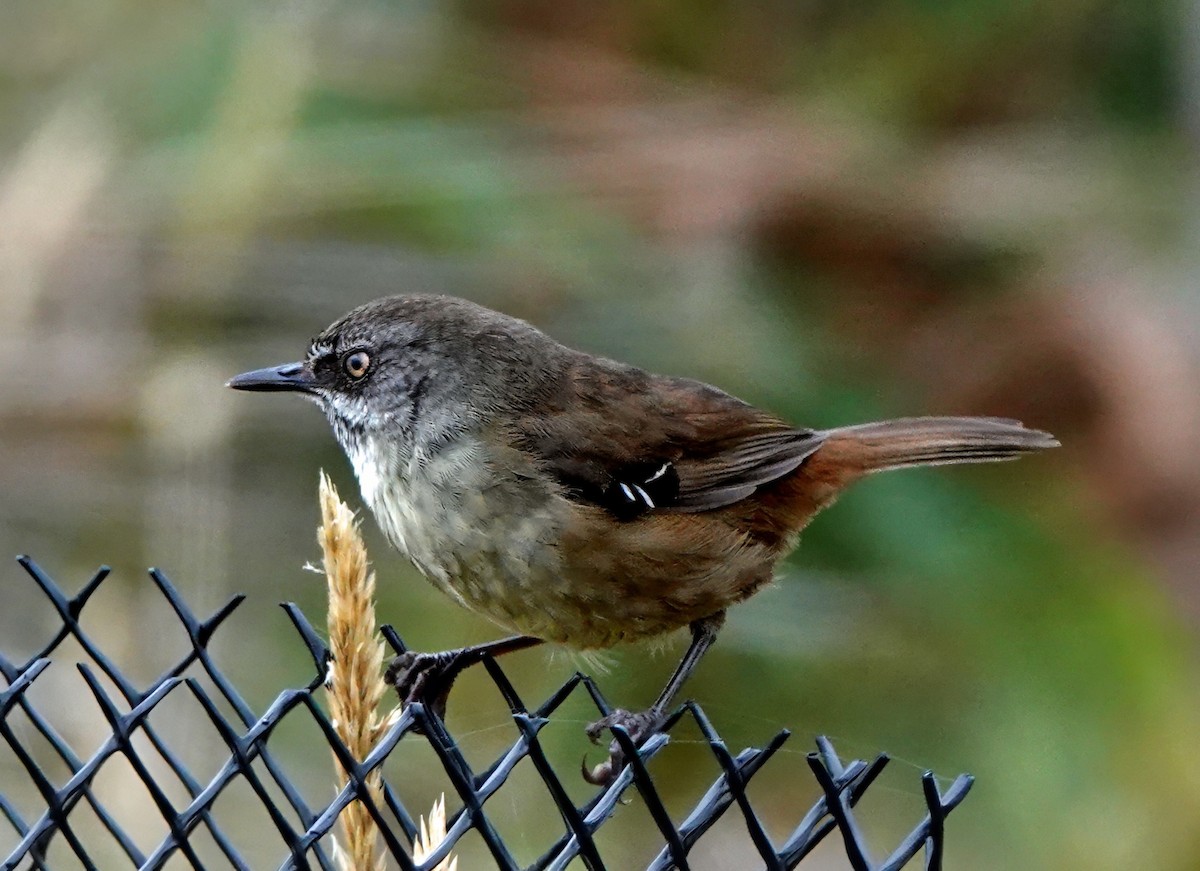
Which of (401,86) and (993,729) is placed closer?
(993,729)

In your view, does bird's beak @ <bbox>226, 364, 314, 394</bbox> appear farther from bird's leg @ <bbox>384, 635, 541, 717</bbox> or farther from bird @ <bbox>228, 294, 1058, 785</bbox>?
bird's leg @ <bbox>384, 635, 541, 717</bbox>

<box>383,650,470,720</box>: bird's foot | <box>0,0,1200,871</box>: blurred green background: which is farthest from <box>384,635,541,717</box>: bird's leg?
<box>0,0,1200,871</box>: blurred green background

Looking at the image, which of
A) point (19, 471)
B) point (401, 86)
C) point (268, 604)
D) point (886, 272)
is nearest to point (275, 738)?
point (268, 604)

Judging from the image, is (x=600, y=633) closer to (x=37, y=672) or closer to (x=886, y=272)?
(x=37, y=672)

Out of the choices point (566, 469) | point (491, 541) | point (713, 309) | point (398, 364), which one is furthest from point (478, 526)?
point (713, 309)

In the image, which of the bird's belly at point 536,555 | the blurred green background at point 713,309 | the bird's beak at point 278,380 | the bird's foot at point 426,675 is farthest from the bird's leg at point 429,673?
the blurred green background at point 713,309

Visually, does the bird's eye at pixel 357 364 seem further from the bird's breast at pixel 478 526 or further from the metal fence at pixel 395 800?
the metal fence at pixel 395 800
